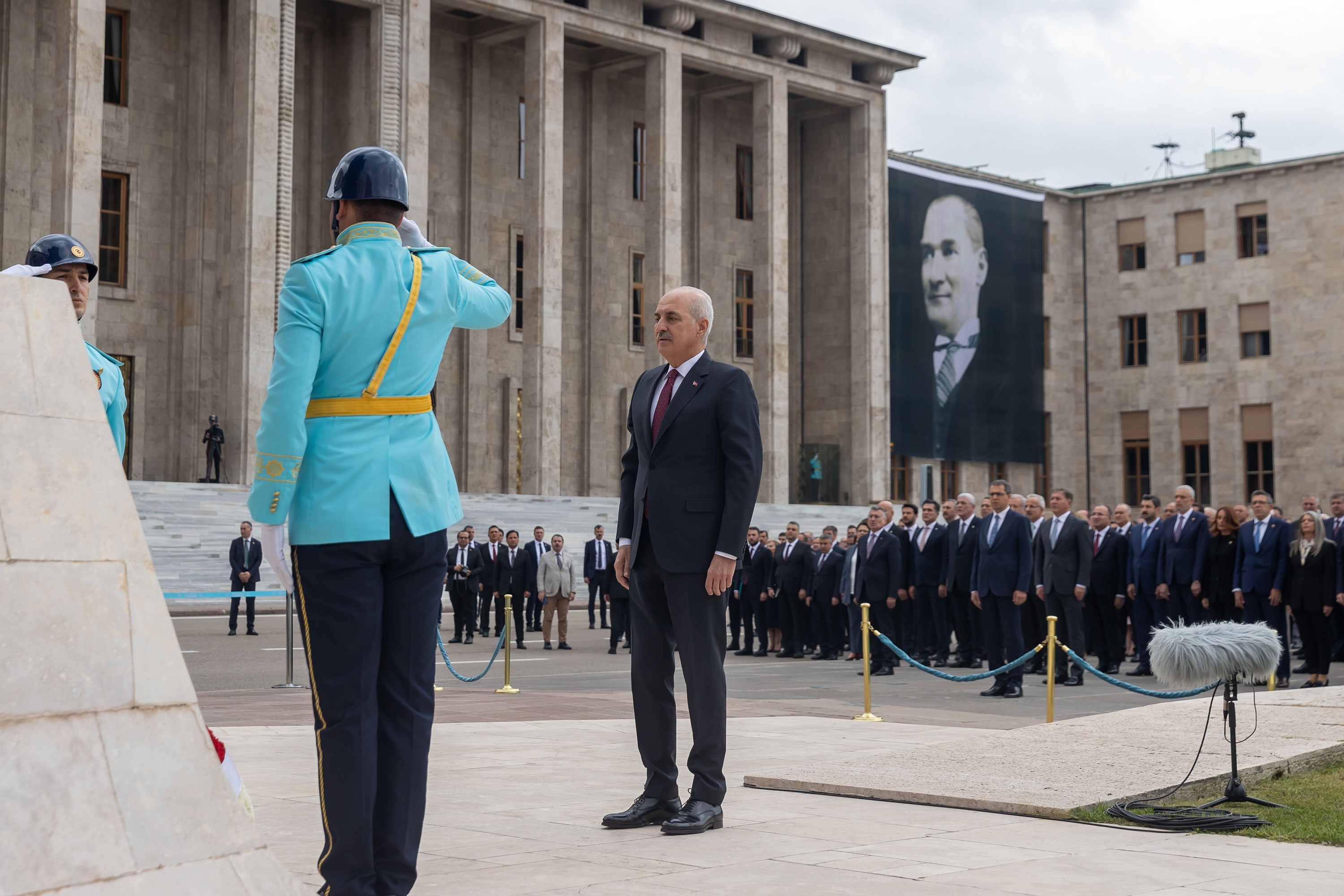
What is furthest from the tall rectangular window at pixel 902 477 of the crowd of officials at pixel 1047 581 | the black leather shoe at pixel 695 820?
the black leather shoe at pixel 695 820

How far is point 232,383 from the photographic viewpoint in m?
Result: 33.9

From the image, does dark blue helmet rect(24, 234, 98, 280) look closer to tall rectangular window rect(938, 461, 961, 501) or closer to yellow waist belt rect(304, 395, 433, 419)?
yellow waist belt rect(304, 395, 433, 419)

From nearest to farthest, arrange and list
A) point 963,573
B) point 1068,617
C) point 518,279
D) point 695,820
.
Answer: point 695,820 → point 1068,617 → point 963,573 → point 518,279

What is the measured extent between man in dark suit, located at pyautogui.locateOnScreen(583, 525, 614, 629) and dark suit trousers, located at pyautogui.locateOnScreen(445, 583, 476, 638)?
102 inches

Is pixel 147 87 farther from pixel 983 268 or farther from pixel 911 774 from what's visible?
pixel 911 774

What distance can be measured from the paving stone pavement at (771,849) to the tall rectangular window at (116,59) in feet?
106

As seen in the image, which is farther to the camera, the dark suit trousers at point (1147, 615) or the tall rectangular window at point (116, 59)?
the tall rectangular window at point (116, 59)

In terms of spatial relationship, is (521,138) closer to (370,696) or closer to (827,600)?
→ (827,600)

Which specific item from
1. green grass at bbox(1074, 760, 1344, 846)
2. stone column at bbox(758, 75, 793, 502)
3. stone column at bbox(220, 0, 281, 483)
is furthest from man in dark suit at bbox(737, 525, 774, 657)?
stone column at bbox(758, 75, 793, 502)

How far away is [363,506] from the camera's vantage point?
398 centimetres

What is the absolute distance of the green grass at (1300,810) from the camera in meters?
5.31

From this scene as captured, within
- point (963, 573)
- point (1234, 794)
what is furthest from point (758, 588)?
point (1234, 794)

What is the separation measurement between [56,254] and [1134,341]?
52806 millimetres

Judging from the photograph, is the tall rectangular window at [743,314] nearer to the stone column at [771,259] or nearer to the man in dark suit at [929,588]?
the stone column at [771,259]
